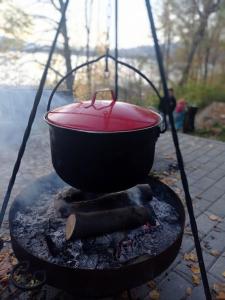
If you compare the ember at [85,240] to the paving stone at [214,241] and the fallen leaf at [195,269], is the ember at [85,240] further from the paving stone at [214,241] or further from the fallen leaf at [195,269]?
the paving stone at [214,241]

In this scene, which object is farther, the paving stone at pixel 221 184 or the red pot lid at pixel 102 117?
the paving stone at pixel 221 184

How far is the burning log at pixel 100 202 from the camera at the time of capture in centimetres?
212

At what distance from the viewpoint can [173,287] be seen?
7.29 ft

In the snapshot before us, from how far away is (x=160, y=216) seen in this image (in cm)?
233

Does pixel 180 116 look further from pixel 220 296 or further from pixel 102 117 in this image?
pixel 102 117

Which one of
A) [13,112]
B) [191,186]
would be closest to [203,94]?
[191,186]

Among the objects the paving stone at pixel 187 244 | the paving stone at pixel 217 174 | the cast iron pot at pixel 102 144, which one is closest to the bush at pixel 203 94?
the paving stone at pixel 217 174

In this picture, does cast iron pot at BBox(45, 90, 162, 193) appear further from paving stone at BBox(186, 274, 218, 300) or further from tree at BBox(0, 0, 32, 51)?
tree at BBox(0, 0, 32, 51)

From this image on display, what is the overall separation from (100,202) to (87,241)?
1.07 ft

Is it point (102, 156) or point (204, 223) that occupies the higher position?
point (102, 156)

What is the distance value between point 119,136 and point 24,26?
10.1 m

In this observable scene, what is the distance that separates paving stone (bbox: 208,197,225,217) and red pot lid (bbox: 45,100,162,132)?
2.05m

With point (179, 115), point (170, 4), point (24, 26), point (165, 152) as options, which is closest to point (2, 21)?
point (24, 26)

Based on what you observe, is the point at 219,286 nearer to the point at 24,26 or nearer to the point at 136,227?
the point at 136,227
